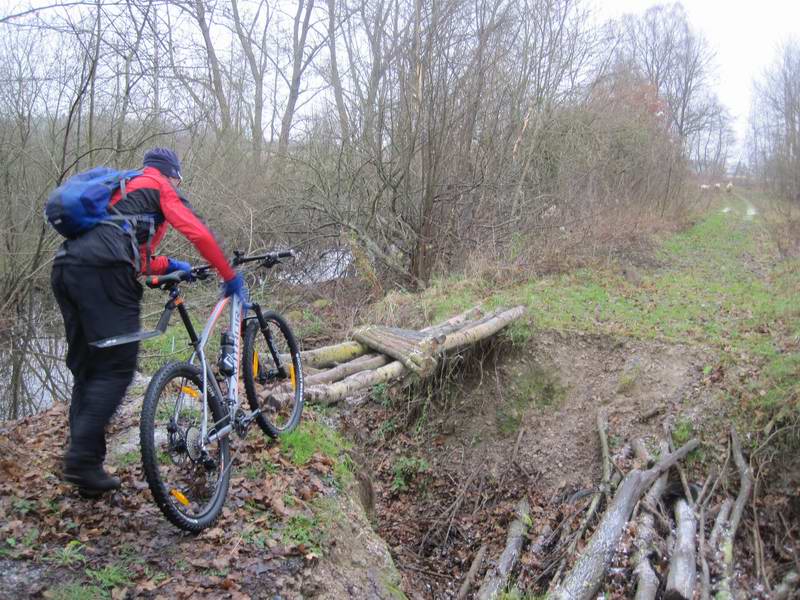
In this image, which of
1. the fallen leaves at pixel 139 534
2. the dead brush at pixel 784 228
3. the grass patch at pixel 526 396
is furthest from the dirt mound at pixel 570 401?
the dead brush at pixel 784 228

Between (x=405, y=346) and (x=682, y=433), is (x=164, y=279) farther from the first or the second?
(x=682, y=433)

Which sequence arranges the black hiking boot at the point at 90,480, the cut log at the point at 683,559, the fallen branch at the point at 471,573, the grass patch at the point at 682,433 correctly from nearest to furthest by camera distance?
the black hiking boot at the point at 90,480, the cut log at the point at 683,559, the fallen branch at the point at 471,573, the grass patch at the point at 682,433

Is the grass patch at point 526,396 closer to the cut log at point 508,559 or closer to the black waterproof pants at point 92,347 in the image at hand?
the cut log at point 508,559

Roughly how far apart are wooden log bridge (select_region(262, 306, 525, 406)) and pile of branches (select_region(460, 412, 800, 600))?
6.04 ft

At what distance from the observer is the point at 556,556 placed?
559cm

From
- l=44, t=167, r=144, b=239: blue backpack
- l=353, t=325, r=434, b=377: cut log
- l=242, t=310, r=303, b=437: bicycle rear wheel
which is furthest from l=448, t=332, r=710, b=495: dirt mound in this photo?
l=44, t=167, r=144, b=239: blue backpack

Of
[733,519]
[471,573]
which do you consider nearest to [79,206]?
[471,573]

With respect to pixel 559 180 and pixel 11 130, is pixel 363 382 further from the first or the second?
pixel 559 180

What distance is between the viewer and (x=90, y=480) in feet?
11.9

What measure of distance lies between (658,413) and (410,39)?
7801 millimetres

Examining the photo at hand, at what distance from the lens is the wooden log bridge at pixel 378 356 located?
5961 mm

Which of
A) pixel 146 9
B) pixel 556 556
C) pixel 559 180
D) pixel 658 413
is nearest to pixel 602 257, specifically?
pixel 559 180

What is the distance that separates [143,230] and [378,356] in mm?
3549

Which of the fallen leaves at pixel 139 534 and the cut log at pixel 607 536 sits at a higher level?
the fallen leaves at pixel 139 534
